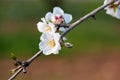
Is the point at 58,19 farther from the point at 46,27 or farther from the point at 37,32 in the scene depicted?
the point at 37,32

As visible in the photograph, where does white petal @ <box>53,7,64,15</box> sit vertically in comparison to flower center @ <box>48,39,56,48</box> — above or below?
above

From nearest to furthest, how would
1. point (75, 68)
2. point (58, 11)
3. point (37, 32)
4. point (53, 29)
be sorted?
point (53, 29) < point (58, 11) < point (75, 68) < point (37, 32)

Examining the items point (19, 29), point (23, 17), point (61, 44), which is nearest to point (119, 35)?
point (19, 29)

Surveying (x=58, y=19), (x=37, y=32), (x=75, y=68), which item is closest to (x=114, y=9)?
(x=58, y=19)

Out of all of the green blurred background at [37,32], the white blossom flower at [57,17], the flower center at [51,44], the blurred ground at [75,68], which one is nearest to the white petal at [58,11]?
the white blossom flower at [57,17]

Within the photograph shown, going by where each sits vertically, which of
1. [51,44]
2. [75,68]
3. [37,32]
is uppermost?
[51,44]

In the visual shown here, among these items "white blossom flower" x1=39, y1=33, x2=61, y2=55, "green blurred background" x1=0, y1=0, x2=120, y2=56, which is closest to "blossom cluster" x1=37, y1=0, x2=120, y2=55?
"white blossom flower" x1=39, y1=33, x2=61, y2=55

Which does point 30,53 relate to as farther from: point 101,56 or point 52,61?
point 101,56

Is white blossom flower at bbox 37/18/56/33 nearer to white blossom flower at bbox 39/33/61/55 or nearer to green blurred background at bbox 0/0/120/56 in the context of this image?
white blossom flower at bbox 39/33/61/55
